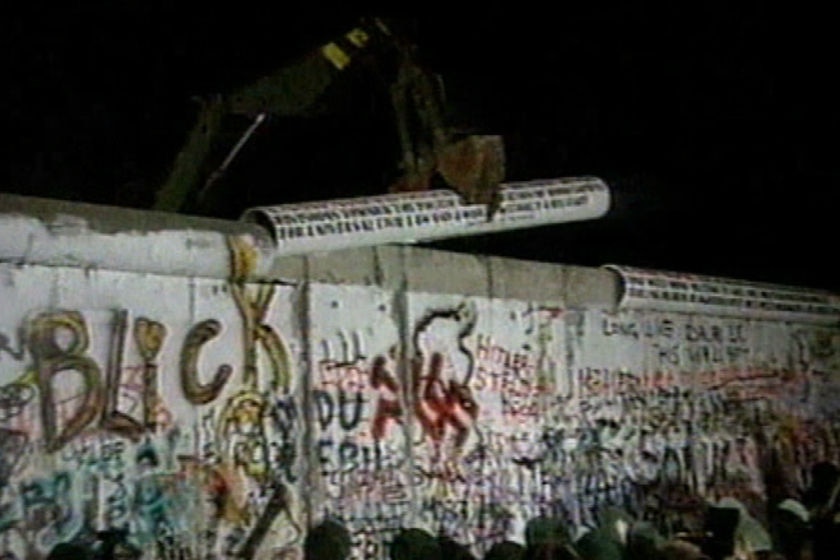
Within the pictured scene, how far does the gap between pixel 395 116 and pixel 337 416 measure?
206 centimetres

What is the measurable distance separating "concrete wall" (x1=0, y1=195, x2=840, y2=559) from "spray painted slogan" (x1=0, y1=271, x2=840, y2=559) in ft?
0.04

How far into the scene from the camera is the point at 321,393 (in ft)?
22.5

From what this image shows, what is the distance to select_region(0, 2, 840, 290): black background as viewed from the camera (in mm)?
7570

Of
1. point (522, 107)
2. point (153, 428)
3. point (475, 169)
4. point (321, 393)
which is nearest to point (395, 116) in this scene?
point (475, 169)

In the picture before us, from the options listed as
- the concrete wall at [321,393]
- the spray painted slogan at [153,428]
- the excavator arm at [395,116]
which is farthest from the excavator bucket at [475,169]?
the spray painted slogan at [153,428]

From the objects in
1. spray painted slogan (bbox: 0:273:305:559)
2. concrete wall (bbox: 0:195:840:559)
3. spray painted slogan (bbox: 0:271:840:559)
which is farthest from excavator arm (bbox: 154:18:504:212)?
spray painted slogan (bbox: 0:273:305:559)

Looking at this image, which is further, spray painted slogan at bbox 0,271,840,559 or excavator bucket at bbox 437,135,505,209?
excavator bucket at bbox 437,135,505,209

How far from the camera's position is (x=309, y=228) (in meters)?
6.59

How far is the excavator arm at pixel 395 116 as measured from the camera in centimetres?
758

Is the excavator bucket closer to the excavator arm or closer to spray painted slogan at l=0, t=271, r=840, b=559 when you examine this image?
the excavator arm

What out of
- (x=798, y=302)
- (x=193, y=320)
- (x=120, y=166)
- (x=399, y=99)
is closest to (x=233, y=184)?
(x=120, y=166)

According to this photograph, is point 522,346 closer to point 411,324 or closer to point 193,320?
point 411,324

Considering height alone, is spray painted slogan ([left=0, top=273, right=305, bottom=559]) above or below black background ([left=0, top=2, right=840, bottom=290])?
below

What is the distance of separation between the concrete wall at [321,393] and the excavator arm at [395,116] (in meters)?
0.51
